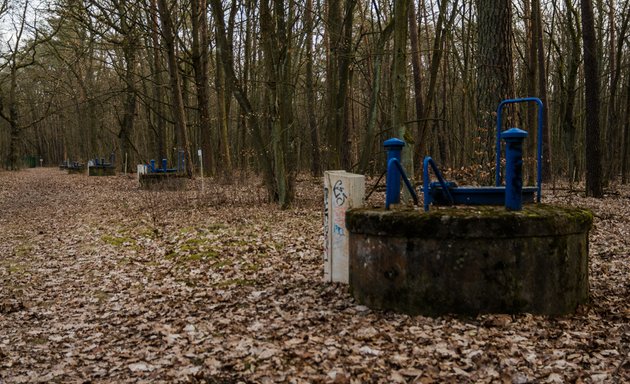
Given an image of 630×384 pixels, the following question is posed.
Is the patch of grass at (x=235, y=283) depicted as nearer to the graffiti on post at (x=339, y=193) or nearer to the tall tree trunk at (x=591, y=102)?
the graffiti on post at (x=339, y=193)

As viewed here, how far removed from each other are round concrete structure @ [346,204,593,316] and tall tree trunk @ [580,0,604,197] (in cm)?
1067

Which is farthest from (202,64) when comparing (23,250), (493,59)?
(493,59)

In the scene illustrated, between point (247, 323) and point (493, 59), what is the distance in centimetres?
671

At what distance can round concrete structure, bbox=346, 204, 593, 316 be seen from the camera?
5.00m

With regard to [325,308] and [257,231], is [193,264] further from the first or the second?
[325,308]

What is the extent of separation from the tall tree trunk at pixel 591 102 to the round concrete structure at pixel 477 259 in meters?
10.7

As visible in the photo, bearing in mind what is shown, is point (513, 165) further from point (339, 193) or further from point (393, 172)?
point (339, 193)

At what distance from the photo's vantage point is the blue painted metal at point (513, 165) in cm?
493

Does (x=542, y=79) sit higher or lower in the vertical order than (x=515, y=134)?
higher

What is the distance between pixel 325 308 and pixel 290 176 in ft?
26.2

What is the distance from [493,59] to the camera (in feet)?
31.2

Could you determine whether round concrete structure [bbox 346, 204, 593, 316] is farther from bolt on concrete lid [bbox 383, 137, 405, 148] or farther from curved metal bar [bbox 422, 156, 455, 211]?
bolt on concrete lid [bbox 383, 137, 405, 148]

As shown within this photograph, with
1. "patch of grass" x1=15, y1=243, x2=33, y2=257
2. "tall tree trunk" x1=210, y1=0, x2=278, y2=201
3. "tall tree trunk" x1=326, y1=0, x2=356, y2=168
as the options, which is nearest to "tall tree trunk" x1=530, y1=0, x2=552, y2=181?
"tall tree trunk" x1=326, y1=0, x2=356, y2=168

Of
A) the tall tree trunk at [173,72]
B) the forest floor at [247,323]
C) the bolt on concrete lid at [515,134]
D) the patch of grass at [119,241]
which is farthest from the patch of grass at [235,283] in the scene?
the tall tree trunk at [173,72]
